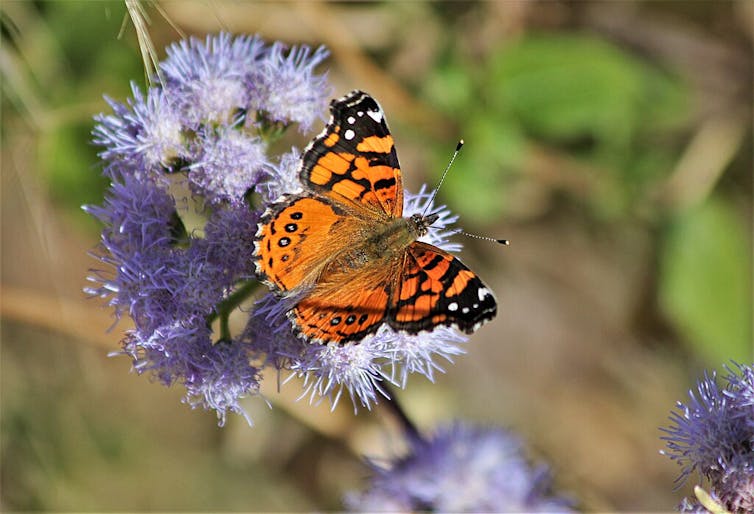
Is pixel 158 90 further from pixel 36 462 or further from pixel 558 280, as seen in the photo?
pixel 558 280

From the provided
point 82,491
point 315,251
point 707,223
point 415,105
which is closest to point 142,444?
point 82,491

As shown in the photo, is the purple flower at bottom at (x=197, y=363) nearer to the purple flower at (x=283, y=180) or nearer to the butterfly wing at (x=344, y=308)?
the butterfly wing at (x=344, y=308)

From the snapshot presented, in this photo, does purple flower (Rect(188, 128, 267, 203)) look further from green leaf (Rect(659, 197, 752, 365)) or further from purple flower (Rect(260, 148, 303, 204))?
green leaf (Rect(659, 197, 752, 365))

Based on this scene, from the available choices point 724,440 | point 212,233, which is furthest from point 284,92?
point 724,440

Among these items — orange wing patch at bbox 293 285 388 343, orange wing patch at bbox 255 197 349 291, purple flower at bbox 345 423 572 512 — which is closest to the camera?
orange wing patch at bbox 293 285 388 343

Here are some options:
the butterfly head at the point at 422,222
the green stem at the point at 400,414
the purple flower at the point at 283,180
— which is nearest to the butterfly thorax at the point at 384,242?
the butterfly head at the point at 422,222

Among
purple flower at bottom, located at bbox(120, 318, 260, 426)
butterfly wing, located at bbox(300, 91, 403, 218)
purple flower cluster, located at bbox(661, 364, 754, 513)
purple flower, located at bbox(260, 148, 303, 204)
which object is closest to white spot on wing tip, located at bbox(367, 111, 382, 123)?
butterfly wing, located at bbox(300, 91, 403, 218)
